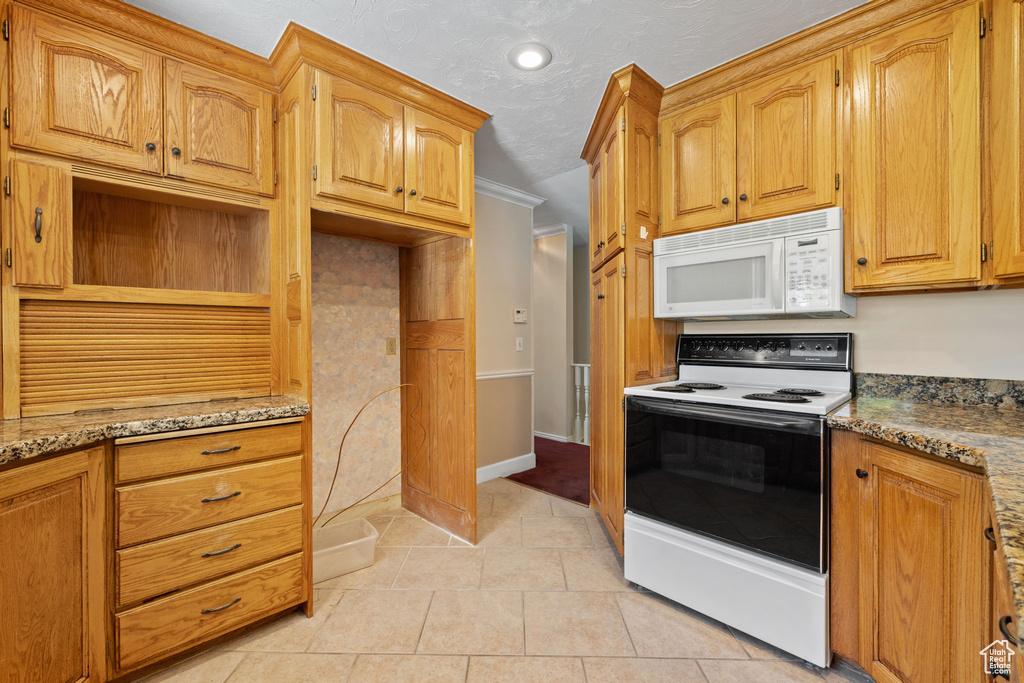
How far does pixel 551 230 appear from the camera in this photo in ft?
16.0

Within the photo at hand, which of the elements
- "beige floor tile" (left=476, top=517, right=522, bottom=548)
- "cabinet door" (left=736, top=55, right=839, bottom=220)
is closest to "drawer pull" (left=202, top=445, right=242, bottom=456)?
"beige floor tile" (left=476, top=517, right=522, bottom=548)

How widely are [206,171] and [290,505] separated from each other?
1.46m

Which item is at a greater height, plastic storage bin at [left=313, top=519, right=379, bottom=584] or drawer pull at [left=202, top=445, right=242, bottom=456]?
drawer pull at [left=202, top=445, right=242, bottom=456]

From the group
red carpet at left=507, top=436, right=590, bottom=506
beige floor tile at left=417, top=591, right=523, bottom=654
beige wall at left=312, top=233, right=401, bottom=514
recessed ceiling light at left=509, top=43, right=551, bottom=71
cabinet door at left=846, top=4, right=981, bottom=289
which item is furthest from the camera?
red carpet at left=507, top=436, right=590, bottom=506

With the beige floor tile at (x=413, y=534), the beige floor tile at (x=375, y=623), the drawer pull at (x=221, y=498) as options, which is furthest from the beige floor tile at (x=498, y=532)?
the drawer pull at (x=221, y=498)

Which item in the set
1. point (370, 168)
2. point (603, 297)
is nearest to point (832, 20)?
point (603, 297)

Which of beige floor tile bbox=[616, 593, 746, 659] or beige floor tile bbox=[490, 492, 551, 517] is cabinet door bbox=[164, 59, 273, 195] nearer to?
beige floor tile bbox=[490, 492, 551, 517]

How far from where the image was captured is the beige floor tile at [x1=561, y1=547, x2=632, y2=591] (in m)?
2.09

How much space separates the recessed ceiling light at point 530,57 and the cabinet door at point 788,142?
0.93m

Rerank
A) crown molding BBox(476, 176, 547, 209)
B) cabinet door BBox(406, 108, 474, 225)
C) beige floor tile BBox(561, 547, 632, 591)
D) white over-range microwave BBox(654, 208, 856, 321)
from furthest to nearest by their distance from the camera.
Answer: crown molding BBox(476, 176, 547, 209) → cabinet door BBox(406, 108, 474, 225) → beige floor tile BBox(561, 547, 632, 591) → white over-range microwave BBox(654, 208, 856, 321)

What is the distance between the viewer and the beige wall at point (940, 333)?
171 cm

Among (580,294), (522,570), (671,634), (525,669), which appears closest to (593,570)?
(522,570)

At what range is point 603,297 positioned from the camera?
101 inches

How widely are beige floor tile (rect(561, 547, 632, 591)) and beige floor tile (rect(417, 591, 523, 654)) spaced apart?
31 centimetres
